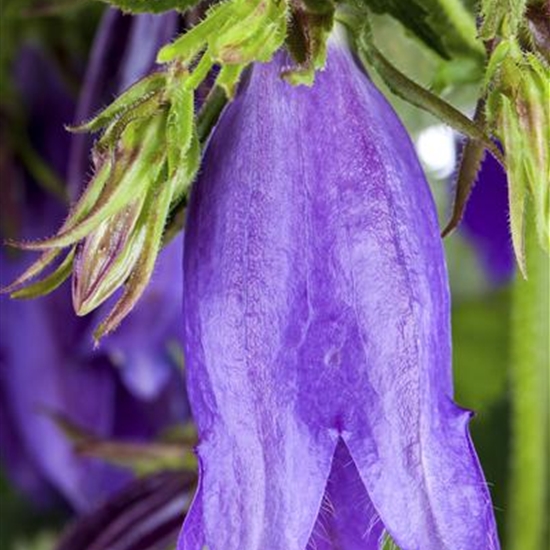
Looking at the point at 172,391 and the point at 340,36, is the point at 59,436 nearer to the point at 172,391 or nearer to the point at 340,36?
the point at 172,391

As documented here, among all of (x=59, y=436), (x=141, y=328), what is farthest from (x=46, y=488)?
(x=141, y=328)

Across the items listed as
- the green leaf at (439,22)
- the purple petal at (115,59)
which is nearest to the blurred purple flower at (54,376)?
the purple petal at (115,59)

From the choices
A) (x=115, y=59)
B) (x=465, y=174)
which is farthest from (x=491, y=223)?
(x=465, y=174)

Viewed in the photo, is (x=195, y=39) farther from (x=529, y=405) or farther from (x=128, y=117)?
(x=529, y=405)

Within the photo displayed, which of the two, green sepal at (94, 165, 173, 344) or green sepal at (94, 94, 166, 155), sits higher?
green sepal at (94, 94, 166, 155)

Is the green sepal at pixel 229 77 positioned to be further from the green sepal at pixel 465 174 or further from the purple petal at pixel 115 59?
the purple petal at pixel 115 59

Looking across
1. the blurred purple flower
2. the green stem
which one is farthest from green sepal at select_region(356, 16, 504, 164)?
the blurred purple flower

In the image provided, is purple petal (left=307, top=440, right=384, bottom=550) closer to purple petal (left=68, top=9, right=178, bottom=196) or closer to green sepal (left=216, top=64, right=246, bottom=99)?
green sepal (left=216, top=64, right=246, bottom=99)
